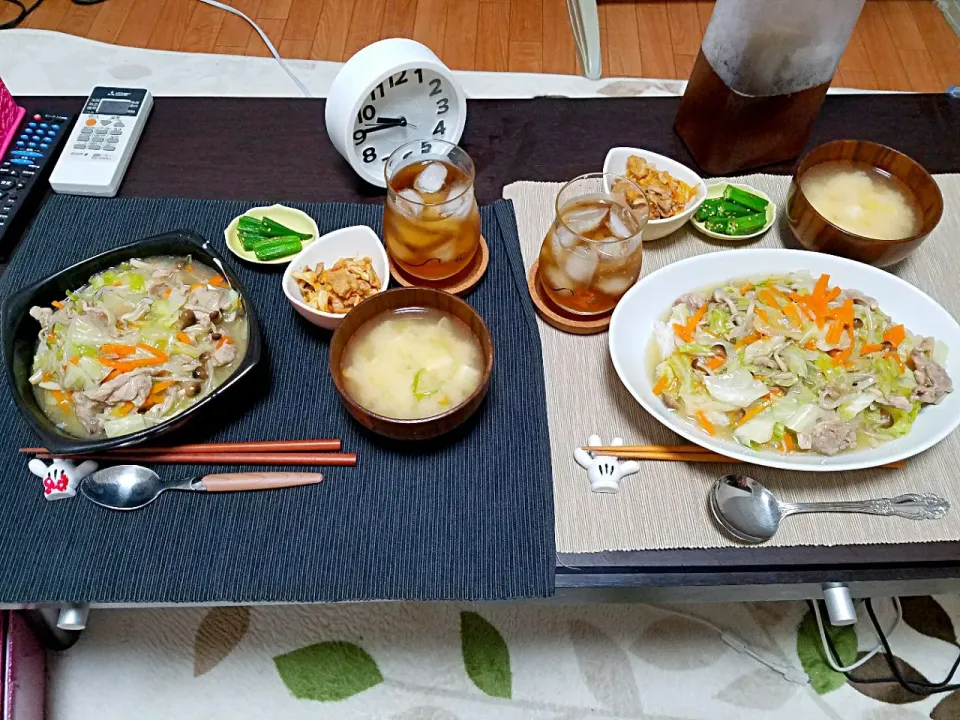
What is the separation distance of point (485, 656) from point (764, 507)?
0.87 m

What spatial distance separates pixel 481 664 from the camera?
1.58 m

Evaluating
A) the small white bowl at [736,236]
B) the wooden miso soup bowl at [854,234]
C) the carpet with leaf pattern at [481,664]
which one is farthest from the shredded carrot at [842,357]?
the carpet with leaf pattern at [481,664]

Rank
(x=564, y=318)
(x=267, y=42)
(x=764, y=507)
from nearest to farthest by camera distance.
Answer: (x=764, y=507), (x=564, y=318), (x=267, y=42)

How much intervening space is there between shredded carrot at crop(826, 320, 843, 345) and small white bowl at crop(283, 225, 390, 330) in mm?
800

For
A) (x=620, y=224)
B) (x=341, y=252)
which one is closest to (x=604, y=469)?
(x=620, y=224)

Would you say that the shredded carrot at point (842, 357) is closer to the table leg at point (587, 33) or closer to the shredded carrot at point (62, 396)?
the shredded carrot at point (62, 396)

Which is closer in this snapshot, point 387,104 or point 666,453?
point 666,453

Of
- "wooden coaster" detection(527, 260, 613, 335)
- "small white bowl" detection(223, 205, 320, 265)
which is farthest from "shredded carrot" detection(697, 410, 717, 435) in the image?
"small white bowl" detection(223, 205, 320, 265)

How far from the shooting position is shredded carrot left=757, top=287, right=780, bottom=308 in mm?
1182

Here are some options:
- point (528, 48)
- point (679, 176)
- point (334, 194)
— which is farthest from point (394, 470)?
point (528, 48)

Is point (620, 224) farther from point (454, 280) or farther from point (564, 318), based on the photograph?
point (454, 280)

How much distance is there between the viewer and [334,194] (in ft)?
4.73

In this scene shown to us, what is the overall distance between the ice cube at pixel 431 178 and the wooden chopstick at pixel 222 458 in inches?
19.7

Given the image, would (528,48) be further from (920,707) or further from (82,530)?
(920,707)
